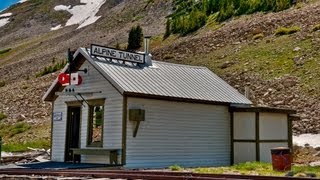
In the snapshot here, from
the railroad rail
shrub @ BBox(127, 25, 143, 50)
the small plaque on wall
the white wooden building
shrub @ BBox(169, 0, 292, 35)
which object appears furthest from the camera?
shrub @ BBox(127, 25, 143, 50)

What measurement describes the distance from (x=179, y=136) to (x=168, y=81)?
235 cm

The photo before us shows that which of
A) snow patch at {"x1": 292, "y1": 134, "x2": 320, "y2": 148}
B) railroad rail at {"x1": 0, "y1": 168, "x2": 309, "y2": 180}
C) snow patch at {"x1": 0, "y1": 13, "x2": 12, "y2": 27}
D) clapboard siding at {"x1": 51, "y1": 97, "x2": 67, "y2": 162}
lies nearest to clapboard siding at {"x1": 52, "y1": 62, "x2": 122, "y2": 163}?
clapboard siding at {"x1": 51, "y1": 97, "x2": 67, "y2": 162}

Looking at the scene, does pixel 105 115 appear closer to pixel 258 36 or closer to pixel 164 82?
pixel 164 82

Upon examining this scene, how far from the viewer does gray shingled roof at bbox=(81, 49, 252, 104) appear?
20.9 meters

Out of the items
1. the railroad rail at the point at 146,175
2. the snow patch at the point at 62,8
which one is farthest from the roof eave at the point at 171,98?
the snow patch at the point at 62,8

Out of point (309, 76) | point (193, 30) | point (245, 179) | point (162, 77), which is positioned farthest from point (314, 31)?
point (245, 179)

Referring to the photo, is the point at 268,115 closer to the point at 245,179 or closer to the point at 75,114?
the point at 75,114

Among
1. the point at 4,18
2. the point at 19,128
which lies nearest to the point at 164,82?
the point at 19,128

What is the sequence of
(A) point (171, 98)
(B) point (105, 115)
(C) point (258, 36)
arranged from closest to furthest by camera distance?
(B) point (105, 115), (A) point (171, 98), (C) point (258, 36)

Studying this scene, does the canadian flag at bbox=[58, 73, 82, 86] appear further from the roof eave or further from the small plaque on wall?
the roof eave

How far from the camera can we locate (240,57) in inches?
1785

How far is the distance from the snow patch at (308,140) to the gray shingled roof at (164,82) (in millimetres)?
4795

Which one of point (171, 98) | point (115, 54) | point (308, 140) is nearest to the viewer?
point (171, 98)

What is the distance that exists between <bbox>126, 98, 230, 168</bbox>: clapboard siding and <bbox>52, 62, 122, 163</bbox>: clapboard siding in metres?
0.50
